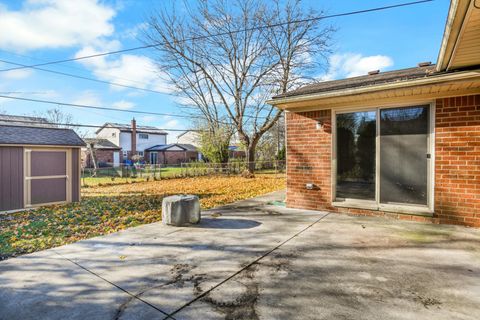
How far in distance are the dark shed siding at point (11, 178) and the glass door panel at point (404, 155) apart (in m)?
9.54

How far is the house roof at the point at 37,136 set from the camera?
7.13 metres

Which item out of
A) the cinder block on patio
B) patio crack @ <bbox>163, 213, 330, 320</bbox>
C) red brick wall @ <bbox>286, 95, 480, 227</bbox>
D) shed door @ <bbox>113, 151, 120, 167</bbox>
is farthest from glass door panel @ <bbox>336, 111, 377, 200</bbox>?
shed door @ <bbox>113, 151, 120, 167</bbox>

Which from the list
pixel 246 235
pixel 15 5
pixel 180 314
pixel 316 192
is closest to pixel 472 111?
pixel 316 192

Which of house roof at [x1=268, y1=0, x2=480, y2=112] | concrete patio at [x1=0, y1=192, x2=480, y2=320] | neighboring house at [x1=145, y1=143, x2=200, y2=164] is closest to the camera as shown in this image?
concrete patio at [x1=0, y1=192, x2=480, y2=320]

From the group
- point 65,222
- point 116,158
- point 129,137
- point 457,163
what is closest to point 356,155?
point 457,163

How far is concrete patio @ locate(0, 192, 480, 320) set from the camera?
208 cm

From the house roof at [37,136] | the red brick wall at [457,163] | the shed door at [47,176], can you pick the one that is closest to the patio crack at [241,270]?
the red brick wall at [457,163]

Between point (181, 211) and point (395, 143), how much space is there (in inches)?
175

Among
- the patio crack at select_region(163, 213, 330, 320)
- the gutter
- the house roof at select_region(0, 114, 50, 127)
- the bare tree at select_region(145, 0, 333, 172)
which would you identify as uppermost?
the bare tree at select_region(145, 0, 333, 172)

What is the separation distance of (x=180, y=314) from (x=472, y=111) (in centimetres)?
547

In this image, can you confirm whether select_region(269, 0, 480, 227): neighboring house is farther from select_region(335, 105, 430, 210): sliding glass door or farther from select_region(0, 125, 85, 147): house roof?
select_region(0, 125, 85, 147): house roof

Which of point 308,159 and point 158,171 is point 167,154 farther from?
point 308,159

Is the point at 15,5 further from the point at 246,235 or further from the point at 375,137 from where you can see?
the point at 375,137

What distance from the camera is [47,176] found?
310 inches
